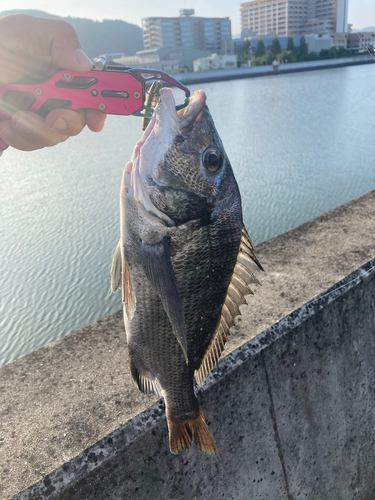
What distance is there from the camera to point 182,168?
148cm

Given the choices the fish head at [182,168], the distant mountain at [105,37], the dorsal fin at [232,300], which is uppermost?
the distant mountain at [105,37]

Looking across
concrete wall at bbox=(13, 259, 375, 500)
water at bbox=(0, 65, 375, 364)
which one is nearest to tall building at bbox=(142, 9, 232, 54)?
water at bbox=(0, 65, 375, 364)

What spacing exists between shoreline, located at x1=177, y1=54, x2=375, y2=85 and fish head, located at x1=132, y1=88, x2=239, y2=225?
31416mm

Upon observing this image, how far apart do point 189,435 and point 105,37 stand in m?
69.8

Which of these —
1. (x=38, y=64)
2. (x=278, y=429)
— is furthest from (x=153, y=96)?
(x=278, y=429)

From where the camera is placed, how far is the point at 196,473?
1870mm

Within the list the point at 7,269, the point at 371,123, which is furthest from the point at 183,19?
the point at 7,269

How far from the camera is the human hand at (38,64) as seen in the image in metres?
1.70

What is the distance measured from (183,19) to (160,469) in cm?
9809

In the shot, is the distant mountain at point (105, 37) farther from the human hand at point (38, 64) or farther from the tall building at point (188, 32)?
the human hand at point (38, 64)

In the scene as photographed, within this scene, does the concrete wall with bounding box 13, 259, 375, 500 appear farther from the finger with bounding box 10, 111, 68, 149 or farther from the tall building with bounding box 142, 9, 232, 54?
the tall building with bounding box 142, 9, 232, 54

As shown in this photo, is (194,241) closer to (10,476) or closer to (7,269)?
(10,476)

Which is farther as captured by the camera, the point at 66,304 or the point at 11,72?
the point at 66,304

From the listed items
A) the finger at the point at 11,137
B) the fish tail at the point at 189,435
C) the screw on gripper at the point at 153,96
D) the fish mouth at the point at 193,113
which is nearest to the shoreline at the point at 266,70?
the finger at the point at 11,137
